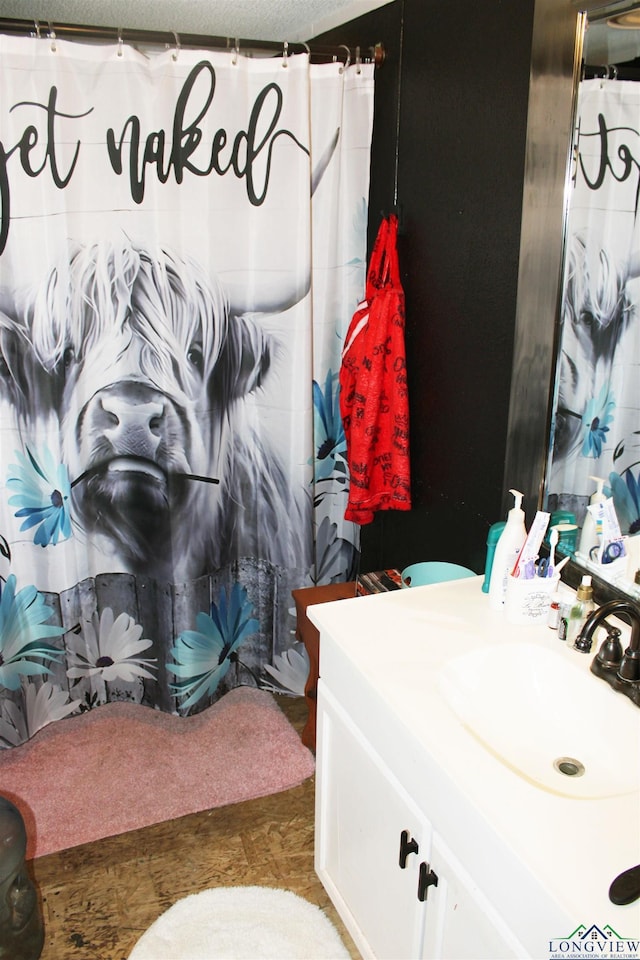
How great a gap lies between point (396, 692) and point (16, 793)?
1427mm

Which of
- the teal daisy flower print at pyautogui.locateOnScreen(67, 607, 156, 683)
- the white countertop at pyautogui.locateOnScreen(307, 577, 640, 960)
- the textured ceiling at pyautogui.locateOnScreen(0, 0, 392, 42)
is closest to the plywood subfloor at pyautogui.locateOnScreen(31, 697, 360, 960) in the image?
the teal daisy flower print at pyautogui.locateOnScreen(67, 607, 156, 683)

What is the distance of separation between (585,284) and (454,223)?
0.48m

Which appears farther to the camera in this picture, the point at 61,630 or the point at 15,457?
the point at 61,630

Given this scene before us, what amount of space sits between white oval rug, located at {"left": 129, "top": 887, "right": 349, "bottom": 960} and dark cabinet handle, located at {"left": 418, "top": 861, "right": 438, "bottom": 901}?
0.56 meters

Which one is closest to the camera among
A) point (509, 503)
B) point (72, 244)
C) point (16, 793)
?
point (509, 503)

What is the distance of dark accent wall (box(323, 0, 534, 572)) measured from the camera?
1.78 metres

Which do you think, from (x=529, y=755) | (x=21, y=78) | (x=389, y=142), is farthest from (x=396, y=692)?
(x=21, y=78)

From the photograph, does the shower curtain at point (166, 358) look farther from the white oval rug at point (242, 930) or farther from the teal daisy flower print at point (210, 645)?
the white oval rug at point (242, 930)

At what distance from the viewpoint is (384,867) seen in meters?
1.53

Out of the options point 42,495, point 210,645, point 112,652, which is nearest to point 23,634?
point 112,652

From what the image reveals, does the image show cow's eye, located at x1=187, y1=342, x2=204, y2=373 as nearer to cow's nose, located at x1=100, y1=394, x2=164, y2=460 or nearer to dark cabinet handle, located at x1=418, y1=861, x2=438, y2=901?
cow's nose, located at x1=100, y1=394, x2=164, y2=460

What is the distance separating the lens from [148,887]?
197 centimetres

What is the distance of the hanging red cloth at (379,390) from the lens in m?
2.17

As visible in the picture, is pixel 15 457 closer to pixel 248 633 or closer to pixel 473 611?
pixel 248 633
